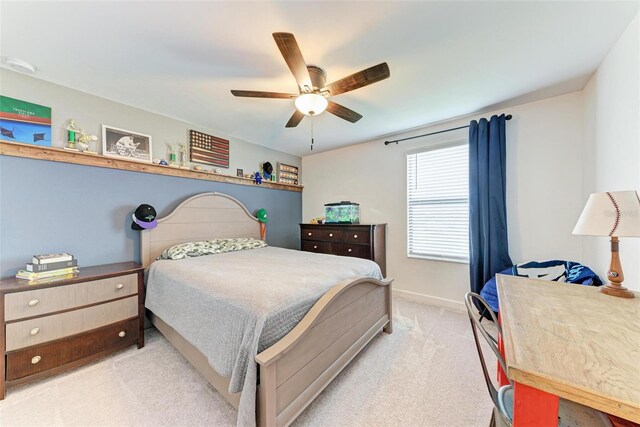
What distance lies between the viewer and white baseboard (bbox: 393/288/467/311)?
2961 mm

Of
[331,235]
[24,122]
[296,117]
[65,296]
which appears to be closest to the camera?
[65,296]

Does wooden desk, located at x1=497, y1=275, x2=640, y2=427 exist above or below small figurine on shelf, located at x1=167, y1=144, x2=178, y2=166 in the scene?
below

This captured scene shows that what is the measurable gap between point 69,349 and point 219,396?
127cm

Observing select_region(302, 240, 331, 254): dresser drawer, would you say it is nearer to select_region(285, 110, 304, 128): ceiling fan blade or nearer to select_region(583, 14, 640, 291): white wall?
select_region(285, 110, 304, 128): ceiling fan blade

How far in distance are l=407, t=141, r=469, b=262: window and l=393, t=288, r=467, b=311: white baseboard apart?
1.76 ft

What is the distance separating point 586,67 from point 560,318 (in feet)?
7.29

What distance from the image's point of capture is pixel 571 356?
2.23ft

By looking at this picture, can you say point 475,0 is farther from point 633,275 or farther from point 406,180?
point 406,180

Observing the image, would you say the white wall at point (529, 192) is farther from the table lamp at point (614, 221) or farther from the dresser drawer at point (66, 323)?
the dresser drawer at point (66, 323)

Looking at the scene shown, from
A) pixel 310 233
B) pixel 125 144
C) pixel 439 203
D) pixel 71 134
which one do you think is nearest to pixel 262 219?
pixel 310 233

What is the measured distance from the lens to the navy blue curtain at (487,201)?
8.38ft

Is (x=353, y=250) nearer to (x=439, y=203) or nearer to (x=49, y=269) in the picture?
(x=439, y=203)

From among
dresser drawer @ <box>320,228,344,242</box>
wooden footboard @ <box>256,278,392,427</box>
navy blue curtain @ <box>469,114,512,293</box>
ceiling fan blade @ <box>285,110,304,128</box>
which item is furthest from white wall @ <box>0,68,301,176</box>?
navy blue curtain @ <box>469,114,512,293</box>

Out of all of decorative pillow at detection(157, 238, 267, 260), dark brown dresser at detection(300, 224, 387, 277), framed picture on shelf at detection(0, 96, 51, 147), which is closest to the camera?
framed picture on shelf at detection(0, 96, 51, 147)
